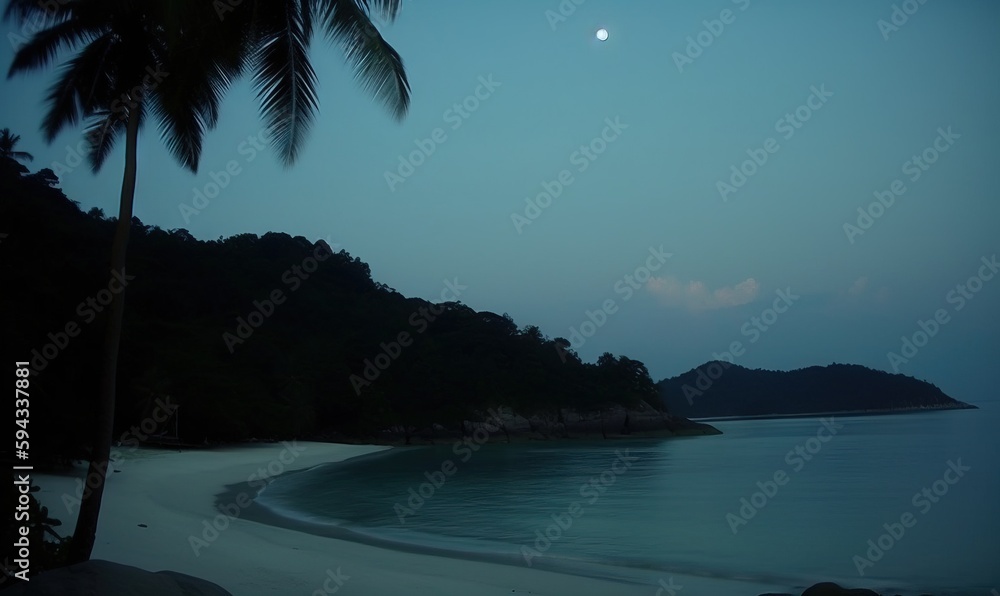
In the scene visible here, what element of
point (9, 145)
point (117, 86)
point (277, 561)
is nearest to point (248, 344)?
point (9, 145)

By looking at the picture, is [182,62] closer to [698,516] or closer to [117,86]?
[117,86]

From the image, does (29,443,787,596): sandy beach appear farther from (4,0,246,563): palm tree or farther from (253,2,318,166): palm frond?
(253,2,318,166): palm frond

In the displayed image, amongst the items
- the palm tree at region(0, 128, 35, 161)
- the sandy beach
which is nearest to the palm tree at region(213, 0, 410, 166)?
the sandy beach

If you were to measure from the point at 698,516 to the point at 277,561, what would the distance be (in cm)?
1276

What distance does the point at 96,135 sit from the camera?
867 cm

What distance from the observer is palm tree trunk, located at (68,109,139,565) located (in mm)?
6324

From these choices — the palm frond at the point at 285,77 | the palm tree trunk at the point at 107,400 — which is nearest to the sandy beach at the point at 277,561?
the palm tree trunk at the point at 107,400

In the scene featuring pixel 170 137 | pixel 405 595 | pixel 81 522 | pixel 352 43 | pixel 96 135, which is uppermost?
pixel 352 43

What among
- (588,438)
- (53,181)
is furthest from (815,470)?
(588,438)

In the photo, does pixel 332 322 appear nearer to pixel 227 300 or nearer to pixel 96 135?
pixel 227 300

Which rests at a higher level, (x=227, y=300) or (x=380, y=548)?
(x=380, y=548)

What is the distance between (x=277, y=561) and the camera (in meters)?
9.38

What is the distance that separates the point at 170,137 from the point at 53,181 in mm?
29863

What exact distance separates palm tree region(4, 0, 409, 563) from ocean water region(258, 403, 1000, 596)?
8021 mm
